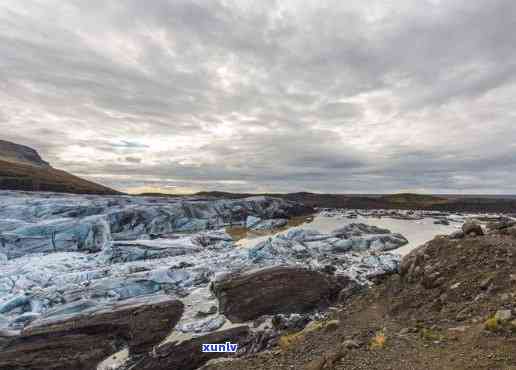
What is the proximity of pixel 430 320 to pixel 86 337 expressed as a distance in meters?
10.9

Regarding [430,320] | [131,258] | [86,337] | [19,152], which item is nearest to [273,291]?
[430,320]

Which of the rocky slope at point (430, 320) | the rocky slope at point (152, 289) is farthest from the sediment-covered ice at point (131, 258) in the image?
the rocky slope at point (430, 320)

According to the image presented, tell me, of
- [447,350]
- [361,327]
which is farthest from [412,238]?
[447,350]

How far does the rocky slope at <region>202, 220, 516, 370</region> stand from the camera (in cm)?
509

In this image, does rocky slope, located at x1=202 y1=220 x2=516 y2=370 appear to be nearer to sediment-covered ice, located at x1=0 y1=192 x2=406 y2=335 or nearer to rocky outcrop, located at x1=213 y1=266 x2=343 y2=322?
rocky outcrop, located at x1=213 y1=266 x2=343 y2=322

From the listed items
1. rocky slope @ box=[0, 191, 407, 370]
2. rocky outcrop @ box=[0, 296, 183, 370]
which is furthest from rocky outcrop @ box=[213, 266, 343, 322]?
rocky outcrop @ box=[0, 296, 183, 370]

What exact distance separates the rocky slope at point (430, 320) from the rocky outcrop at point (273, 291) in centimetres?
128

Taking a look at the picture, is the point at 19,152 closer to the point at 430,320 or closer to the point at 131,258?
the point at 131,258

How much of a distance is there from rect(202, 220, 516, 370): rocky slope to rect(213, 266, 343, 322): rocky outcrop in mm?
1276

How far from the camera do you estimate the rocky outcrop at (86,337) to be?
8781 millimetres

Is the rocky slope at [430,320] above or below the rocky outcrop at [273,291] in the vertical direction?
above

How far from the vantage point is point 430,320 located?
22.9 ft

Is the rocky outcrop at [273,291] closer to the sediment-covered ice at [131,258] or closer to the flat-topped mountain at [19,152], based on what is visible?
the sediment-covered ice at [131,258]

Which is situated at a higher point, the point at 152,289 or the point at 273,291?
the point at 273,291
